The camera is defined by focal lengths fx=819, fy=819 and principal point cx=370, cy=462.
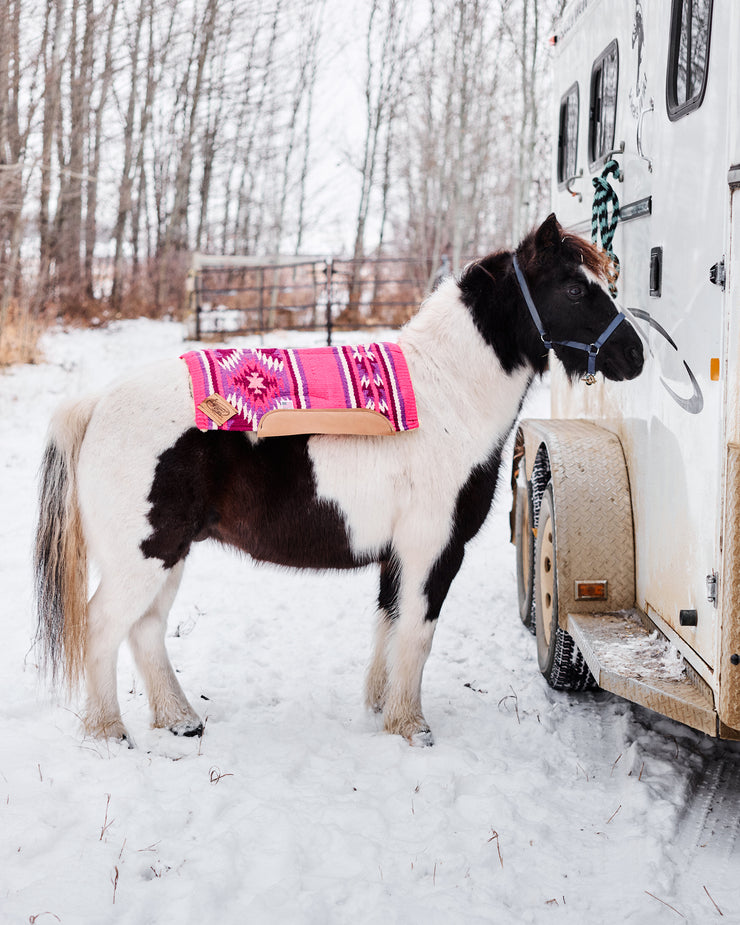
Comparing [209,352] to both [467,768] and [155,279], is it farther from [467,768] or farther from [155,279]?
[155,279]

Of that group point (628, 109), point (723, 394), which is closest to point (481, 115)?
point (628, 109)

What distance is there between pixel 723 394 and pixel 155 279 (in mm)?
19895

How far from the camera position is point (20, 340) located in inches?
471

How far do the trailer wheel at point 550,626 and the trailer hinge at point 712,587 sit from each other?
3.40ft

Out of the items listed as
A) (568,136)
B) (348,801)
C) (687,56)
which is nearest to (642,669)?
(348,801)

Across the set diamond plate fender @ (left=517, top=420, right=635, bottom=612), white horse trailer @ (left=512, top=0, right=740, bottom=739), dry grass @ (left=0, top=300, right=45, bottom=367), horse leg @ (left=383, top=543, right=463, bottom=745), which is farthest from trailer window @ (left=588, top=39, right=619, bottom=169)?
dry grass @ (left=0, top=300, right=45, bottom=367)

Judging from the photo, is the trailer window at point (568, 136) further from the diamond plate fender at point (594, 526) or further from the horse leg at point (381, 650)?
the horse leg at point (381, 650)

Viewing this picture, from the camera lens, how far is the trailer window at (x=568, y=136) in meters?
4.79

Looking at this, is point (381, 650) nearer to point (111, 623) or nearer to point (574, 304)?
point (111, 623)

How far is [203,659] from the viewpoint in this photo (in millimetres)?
4207

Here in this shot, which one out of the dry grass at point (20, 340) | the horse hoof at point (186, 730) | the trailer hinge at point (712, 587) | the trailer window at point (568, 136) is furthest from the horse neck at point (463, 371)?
the dry grass at point (20, 340)

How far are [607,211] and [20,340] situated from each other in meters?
10.3

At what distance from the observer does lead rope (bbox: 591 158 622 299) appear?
3.62 meters

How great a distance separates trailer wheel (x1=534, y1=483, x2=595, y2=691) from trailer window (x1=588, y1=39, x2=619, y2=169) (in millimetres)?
1721
